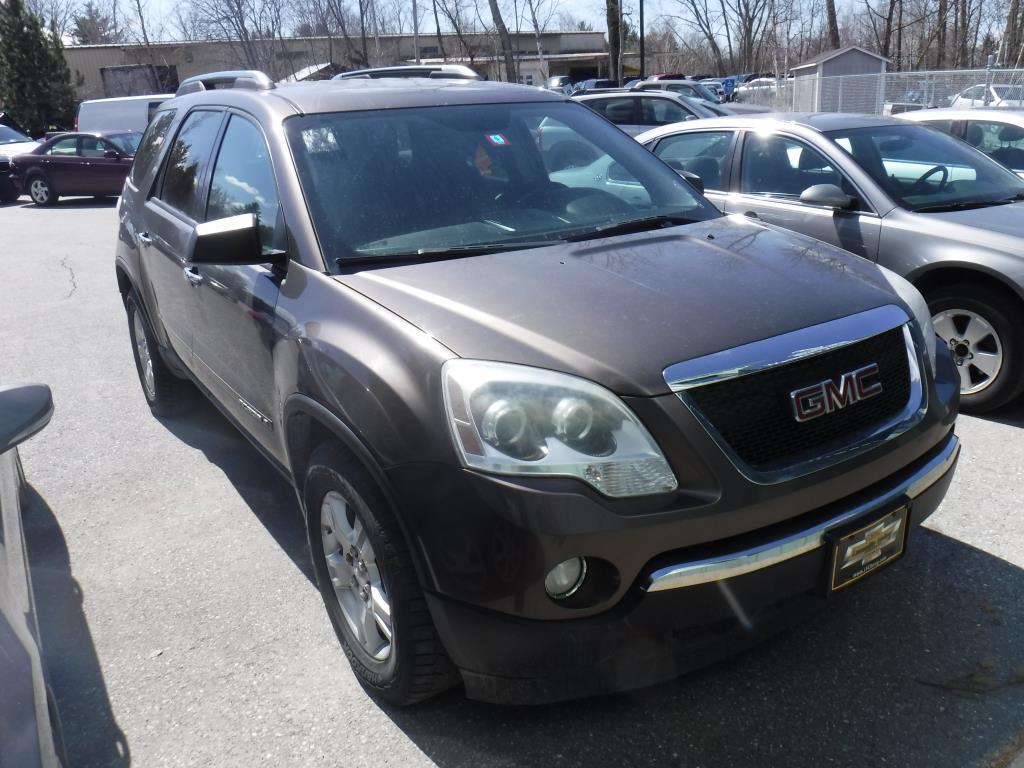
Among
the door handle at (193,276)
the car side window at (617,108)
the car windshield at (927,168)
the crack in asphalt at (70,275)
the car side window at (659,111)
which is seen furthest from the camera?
the car side window at (617,108)

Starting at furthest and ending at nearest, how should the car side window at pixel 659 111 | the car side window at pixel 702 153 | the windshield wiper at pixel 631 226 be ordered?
the car side window at pixel 659 111
the car side window at pixel 702 153
the windshield wiper at pixel 631 226

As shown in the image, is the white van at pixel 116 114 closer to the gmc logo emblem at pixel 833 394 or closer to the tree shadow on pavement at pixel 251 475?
the tree shadow on pavement at pixel 251 475

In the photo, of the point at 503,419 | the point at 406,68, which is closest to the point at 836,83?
the point at 406,68

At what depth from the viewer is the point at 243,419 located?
3.61 meters

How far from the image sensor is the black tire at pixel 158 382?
5068 mm

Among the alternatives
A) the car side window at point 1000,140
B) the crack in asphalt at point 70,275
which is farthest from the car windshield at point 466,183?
the crack in asphalt at point 70,275

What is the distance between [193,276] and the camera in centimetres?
373

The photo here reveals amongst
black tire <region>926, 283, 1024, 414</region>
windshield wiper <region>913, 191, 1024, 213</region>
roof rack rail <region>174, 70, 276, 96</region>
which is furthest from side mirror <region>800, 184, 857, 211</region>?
roof rack rail <region>174, 70, 276, 96</region>

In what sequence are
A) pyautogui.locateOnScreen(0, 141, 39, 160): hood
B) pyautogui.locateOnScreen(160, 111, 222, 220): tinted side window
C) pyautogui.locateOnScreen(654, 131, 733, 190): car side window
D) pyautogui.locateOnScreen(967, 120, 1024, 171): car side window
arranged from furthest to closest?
pyautogui.locateOnScreen(0, 141, 39, 160): hood < pyautogui.locateOnScreen(967, 120, 1024, 171): car side window < pyautogui.locateOnScreen(654, 131, 733, 190): car side window < pyautogui.locateOnScreen(160, 111, 222, 220): tinted side window

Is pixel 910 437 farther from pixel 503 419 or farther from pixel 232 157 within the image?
pixel 232 157

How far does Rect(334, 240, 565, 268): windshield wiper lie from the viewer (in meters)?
2.89

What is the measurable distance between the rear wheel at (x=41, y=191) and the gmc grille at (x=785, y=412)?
2022 centimetres

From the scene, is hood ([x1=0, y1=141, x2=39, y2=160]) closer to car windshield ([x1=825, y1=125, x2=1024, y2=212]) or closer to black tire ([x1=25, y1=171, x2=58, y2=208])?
black tire ([x1=25, y1=171, x2=58, y2=208])

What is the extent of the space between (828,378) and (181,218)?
3030mm
